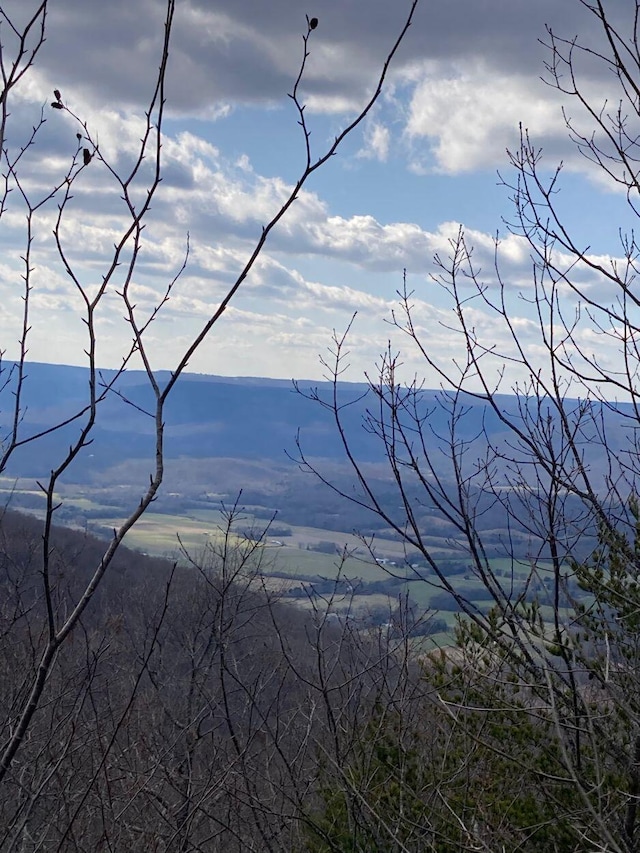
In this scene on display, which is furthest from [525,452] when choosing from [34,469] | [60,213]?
[34,469]

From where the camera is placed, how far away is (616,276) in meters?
3.73

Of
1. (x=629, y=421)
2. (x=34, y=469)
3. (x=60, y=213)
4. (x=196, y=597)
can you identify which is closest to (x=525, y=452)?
(x=629, y=421)

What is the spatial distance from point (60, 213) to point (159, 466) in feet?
2.39

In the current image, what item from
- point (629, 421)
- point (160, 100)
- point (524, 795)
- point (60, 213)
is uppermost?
point (160, 100)

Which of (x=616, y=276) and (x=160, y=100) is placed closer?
(x=160, y=100)

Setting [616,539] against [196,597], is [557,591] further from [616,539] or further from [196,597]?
[196,597]

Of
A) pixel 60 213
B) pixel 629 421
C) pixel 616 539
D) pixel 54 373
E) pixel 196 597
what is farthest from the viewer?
pixel 54 373

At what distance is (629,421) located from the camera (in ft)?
14.7

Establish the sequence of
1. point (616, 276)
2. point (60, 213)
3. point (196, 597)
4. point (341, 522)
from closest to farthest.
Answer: point (60, 213) < point (616, 276) < point (196, 597) < point (341, 522)

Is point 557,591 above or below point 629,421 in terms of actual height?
below

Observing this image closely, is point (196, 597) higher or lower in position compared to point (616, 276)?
lower

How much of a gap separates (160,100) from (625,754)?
3515 millimetres

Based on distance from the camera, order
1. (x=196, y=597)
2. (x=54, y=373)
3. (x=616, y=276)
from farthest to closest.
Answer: (x=54, y=373)
(x=196, y=597)
(x=616, y=276)

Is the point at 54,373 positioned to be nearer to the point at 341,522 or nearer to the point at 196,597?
the point at 341,522
